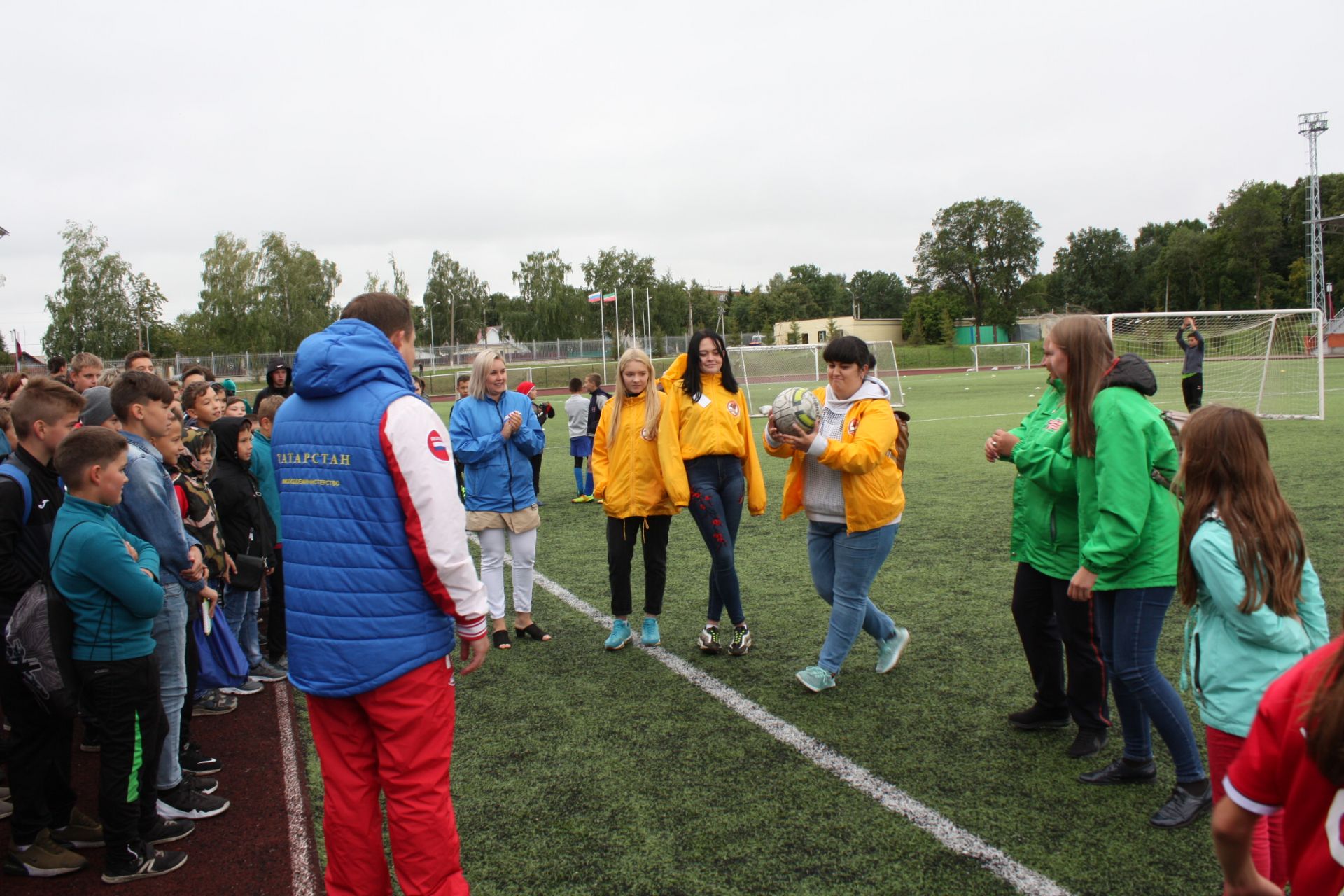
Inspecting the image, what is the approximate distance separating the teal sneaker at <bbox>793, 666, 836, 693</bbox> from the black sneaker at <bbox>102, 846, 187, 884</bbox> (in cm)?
296

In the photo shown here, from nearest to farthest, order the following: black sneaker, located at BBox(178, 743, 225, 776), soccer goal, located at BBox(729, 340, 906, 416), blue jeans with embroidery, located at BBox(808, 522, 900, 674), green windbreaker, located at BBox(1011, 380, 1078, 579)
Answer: green windbreaker, located at BBox(1011, 380, 1078, 579)
black sneaker, located at BBox(178, 743, 225, 776)
blue jeans with embroidery, located at BBox(808, 522, 900, 674)
soccer goal, located at BBox(729, 340, 906, 416)

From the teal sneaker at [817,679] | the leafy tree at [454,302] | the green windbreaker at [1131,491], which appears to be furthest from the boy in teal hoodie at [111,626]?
the leafy tree at [454,302]

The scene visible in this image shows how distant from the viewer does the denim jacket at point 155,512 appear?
360 centimetres

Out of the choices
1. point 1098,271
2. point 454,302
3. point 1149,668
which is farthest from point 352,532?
point 1098,271

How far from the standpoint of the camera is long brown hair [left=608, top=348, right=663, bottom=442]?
5.33m

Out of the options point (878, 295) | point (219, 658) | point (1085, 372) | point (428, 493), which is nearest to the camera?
point (428, 493)

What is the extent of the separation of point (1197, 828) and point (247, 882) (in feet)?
11.7

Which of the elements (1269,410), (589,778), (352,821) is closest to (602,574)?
(589,778)

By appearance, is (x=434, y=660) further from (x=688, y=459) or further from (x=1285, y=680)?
(x=688, y=459)

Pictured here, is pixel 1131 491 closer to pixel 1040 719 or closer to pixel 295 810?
pixel 1040 719

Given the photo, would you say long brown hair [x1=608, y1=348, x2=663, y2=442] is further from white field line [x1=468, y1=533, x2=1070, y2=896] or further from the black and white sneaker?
the black and white sneaker

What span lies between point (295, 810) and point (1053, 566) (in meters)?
3.47

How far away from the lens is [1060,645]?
4230 millimetres

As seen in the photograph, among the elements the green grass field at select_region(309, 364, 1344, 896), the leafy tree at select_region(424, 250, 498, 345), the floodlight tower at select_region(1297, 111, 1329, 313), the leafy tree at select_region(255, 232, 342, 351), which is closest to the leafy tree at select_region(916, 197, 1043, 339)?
the floodlight tower at select_region(1297, 111, 1329, 313)
